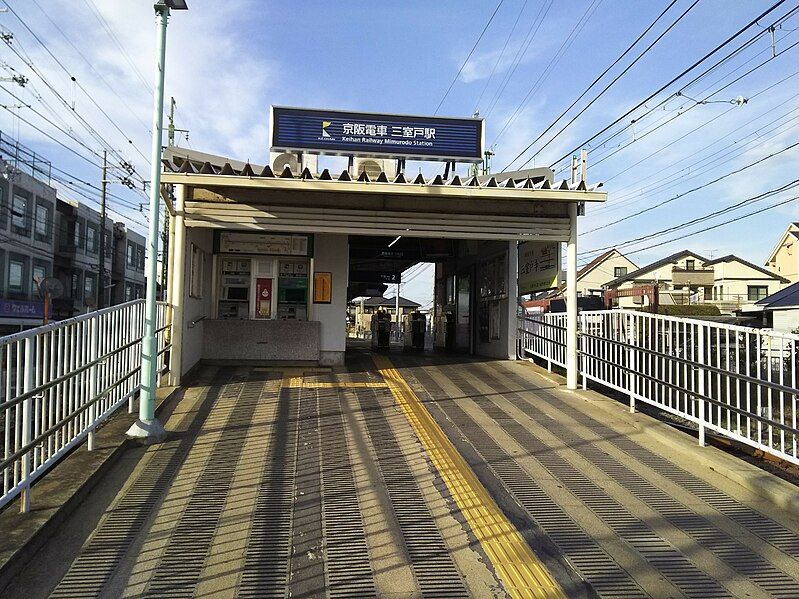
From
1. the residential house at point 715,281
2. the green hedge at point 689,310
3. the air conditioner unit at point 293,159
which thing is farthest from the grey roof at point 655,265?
the air conditioner unit at point 293,159

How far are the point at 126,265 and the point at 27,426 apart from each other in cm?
5618

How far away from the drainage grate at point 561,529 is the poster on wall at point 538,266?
559 cm

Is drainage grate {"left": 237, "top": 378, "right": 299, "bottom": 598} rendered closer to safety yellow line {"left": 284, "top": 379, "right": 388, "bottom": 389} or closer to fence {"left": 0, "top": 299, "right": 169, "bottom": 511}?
fence {"left": 0, "top": 299, "right": 169, "bottom": 511}

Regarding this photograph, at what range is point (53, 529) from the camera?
15.1ft

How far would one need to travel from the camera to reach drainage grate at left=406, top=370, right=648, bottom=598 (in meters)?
3.94

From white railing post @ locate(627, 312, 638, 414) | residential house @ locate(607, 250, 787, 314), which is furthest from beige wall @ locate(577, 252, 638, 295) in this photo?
white railing post @ locate(627, 312, 638, 414)

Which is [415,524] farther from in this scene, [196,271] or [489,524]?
[196,271]

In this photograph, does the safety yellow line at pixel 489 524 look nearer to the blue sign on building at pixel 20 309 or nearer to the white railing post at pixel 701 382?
the white railing post at pixel 701 382

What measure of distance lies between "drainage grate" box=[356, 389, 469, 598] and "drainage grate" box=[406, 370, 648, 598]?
83 cm

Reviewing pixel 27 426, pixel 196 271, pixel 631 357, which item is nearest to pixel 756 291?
pixel 631 357

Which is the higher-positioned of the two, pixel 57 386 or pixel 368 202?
pixel 368 202

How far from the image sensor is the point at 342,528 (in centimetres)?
475

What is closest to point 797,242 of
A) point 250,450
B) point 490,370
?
point 490,370

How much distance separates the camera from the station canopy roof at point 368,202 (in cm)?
1034
